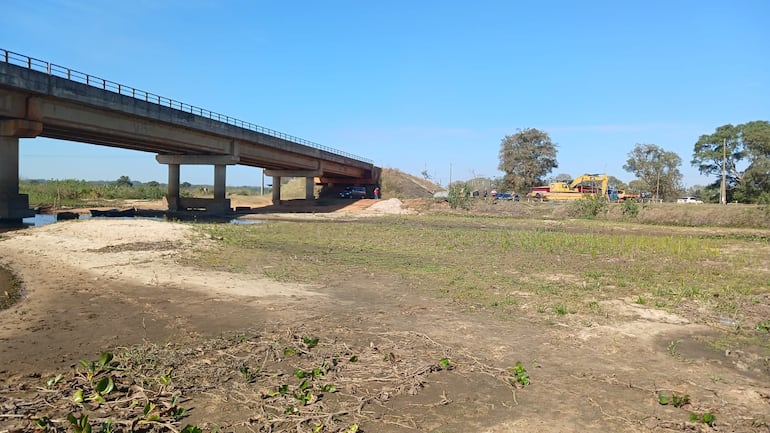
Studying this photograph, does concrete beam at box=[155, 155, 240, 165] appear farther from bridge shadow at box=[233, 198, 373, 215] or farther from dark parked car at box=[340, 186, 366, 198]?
dark parked car at box=[340, 186, 366, 198]

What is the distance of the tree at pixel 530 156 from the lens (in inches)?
3120

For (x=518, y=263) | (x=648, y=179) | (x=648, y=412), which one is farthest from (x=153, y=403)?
(x=648, y=179)

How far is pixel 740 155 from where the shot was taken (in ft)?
212

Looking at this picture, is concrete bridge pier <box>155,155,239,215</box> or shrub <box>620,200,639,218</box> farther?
concrete bridge pier <box>155,155,239,215</box>

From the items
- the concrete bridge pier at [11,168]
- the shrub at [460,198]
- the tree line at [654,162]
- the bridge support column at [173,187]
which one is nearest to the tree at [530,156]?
the tree line at [654,162]

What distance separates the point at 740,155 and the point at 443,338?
241 feet

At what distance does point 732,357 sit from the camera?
24.5 feet

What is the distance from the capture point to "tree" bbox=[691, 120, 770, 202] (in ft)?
197

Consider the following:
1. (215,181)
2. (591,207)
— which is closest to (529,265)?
(591,207)

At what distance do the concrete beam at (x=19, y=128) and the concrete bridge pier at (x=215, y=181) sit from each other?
20.6 meters

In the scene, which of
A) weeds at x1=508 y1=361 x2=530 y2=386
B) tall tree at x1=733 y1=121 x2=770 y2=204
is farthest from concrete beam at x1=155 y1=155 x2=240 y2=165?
tall tree at x1=733 y1=121 x2=770 y2=204

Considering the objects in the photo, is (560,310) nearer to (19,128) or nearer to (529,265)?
(529,265)

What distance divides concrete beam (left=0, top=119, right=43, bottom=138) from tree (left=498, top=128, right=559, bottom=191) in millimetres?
66276

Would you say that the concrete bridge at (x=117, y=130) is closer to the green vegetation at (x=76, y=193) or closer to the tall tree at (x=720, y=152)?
the green vegetation at (x=76, y=193)
